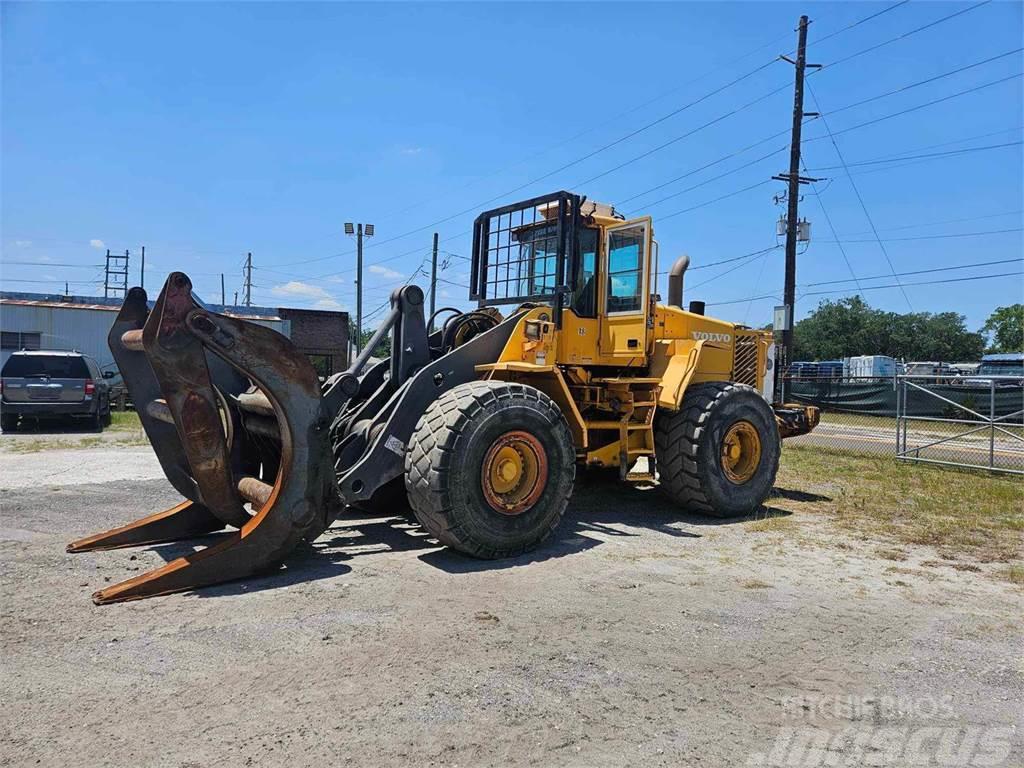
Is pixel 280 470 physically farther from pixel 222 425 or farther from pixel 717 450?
pixel 717 450

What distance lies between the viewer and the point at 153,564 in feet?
17.9

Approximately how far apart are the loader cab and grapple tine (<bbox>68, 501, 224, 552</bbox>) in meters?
3.63

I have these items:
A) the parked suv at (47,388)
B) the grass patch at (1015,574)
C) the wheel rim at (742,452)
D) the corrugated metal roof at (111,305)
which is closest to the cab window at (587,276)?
the wheel rim at (742,452)

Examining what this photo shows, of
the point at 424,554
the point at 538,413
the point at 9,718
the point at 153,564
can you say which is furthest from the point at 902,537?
the point at 9,718

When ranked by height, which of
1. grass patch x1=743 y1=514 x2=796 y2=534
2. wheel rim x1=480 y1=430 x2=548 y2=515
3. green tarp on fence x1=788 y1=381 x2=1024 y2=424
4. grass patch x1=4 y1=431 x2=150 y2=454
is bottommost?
grass patch x1=743 y1=514 x2=796 y2=534

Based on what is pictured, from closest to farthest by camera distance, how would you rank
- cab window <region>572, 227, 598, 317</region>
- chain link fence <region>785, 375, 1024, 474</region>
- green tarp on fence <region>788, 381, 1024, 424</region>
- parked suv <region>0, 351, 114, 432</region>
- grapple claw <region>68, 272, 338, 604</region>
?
grapple claw <region>68, 272, 338, 604</region> → cab window <region>572, 227, 598, 317</region> → chain link fence <region>785, 375, 1024, 474</region> → parked suv <region>0, 351, 114, 432</region> → green tarp on fence <region>788, 381, 1024, 424</region>

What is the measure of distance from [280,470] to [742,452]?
5235 millimetres

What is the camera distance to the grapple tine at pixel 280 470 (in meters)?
4.77

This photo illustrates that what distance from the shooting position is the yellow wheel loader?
4.95 meters

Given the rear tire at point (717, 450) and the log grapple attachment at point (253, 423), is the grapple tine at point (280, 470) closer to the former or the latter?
the log grapple attachment at point (253, 423)

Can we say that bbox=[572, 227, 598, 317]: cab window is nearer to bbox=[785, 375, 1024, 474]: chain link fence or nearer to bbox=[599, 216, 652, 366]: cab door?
bbox=[599, 216, 652, 366]: cab door

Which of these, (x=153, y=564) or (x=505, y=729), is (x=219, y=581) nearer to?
(x=153, y=564)

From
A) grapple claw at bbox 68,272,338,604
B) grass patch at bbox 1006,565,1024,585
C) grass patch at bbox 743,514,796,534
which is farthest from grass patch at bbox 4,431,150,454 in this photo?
grass patch at bbox 1006,565,1024,585

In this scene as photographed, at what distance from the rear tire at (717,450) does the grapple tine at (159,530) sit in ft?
14.7
